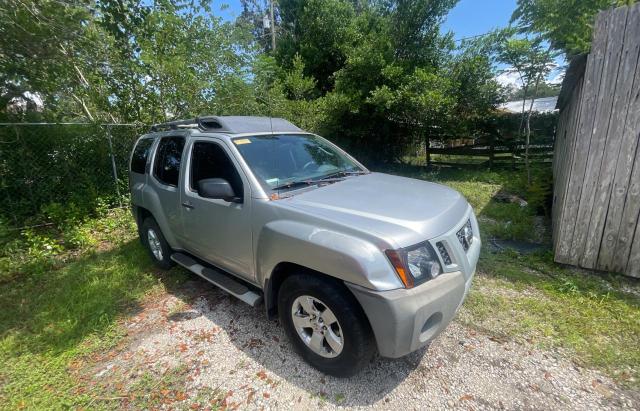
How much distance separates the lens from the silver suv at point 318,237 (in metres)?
1.81

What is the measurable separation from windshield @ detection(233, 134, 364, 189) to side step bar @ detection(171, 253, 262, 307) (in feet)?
3.21

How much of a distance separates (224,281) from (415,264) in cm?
189

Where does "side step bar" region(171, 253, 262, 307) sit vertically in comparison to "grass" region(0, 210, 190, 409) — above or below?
above

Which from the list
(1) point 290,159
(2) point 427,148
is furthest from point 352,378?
(2) point 427,148

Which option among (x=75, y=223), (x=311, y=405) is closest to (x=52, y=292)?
(x=75, y=223)

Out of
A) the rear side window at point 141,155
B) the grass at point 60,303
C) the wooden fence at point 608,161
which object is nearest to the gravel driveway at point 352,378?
the grass at point 60,303

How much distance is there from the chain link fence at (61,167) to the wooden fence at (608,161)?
24.7ft

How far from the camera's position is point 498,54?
8688 mm

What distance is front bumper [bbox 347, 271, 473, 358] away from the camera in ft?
5.74

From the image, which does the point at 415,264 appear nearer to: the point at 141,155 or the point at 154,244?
the point at 154,244

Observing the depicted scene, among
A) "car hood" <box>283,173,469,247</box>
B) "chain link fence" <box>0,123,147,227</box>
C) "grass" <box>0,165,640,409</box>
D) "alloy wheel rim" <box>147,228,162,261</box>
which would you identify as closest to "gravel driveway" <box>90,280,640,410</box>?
"grass" <box>0,165,640,409</box>

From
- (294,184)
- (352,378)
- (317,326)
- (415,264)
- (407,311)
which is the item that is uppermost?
(294,184)

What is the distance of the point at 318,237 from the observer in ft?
6.51

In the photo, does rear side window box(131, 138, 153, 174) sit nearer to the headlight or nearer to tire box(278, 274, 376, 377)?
tire box(278, 274, 376, 377)
